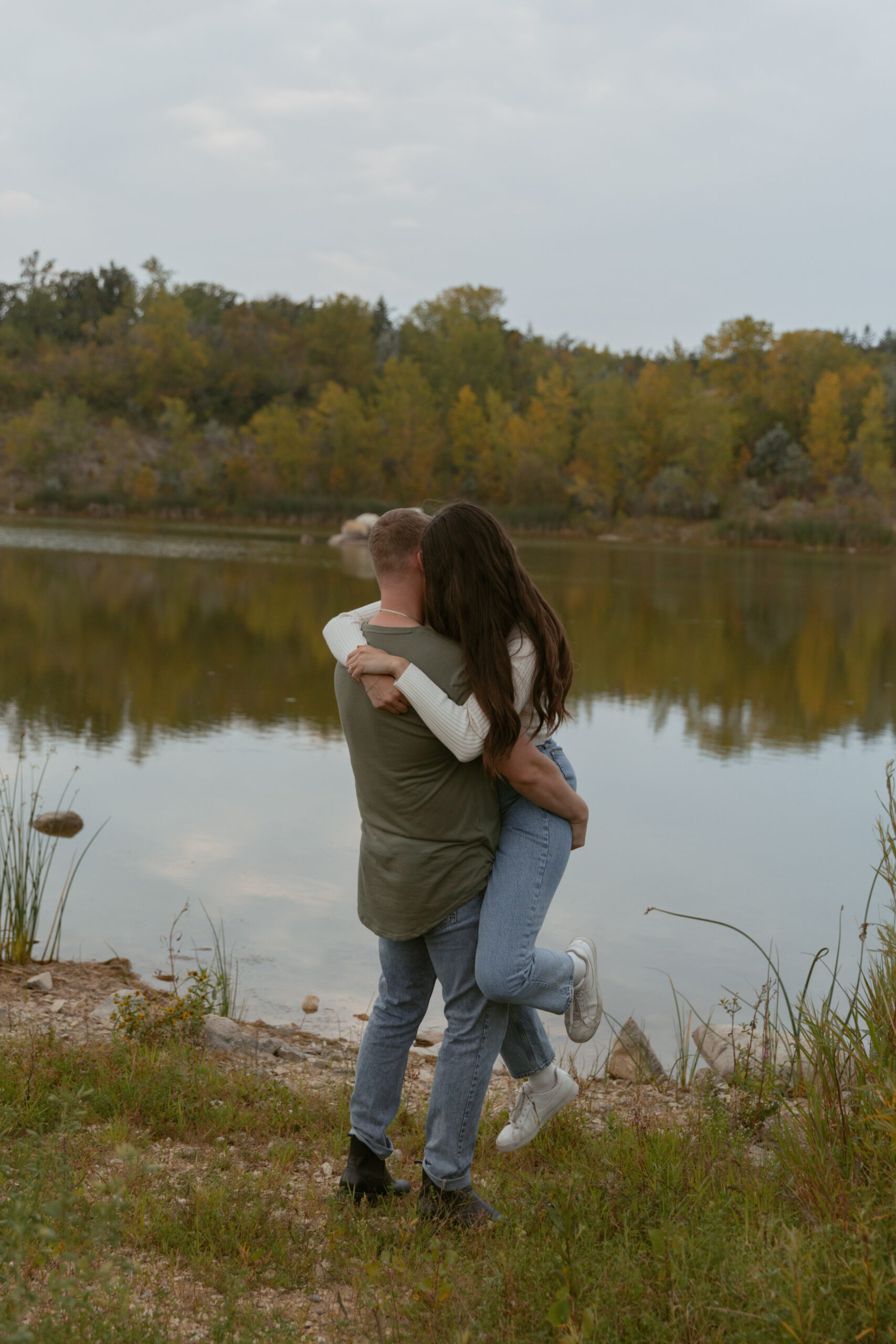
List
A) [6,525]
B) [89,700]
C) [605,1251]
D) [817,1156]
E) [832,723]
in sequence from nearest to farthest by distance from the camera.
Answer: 1. [605,1251]
2. [817,1156]
3. [89,700]
4. [832,723]
5. [6,525]

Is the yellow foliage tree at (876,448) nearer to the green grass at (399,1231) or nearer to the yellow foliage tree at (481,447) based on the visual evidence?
the yellow foliage tree at (481,447)

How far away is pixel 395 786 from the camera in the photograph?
2.84 meters

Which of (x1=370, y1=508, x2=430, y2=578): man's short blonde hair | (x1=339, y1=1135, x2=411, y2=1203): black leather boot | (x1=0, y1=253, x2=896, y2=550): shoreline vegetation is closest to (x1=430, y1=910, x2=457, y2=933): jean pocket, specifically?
(x1=339, y1=1135, x2=411, y2=1203): black leather boot

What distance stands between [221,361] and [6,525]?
45.1m

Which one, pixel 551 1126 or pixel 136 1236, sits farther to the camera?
pixel 551 1126

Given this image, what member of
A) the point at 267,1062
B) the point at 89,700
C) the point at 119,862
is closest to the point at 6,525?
the point at 89,700

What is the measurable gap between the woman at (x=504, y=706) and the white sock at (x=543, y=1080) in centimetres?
24

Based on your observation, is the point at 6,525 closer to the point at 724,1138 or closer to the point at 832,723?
the point at 832,723

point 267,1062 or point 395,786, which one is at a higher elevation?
point 395,786

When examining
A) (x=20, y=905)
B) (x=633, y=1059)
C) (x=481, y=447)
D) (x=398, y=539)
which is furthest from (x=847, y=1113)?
(x=481, y=447)

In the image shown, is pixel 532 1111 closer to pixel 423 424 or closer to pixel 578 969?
pixel 578 969

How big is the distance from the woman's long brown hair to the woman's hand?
164 millimetres

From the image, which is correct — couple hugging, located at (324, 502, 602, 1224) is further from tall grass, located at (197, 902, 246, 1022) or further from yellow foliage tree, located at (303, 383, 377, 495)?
yellow foliage tree, located at (303, 383, 377, 495)

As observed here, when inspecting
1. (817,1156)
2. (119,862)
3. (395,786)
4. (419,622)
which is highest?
(419,622)
